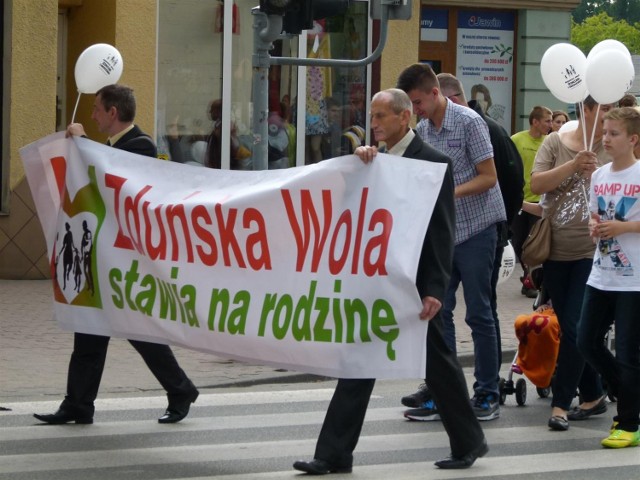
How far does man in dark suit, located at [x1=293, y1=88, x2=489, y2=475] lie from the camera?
23.5 ft

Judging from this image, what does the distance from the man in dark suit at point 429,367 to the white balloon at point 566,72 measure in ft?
6.35

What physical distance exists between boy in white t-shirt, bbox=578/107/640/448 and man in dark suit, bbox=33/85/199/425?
2277 mm

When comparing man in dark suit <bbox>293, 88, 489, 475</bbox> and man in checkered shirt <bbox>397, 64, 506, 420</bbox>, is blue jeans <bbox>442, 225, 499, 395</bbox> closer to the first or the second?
man in checkered shirt <bbox>397, 64, 506, 420</bbox>

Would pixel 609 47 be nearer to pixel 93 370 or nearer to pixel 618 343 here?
pixel 618 343

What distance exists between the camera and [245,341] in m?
7.53

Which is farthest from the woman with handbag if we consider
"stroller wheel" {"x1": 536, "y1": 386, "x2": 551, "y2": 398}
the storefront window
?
the storefront window

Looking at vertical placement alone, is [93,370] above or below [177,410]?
above

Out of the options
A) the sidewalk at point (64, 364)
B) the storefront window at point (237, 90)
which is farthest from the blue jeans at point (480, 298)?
the storefront window at point (237, 90)

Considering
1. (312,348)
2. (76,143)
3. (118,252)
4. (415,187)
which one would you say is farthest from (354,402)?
(76,143)

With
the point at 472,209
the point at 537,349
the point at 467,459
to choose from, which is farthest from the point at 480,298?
the point at 467,459

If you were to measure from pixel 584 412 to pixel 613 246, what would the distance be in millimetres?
1357

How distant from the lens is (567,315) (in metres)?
8.92

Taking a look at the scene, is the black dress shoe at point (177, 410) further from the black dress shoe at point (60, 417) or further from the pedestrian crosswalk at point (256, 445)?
the black dress shoe at point (60, 417)

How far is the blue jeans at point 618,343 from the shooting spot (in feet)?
26.5
